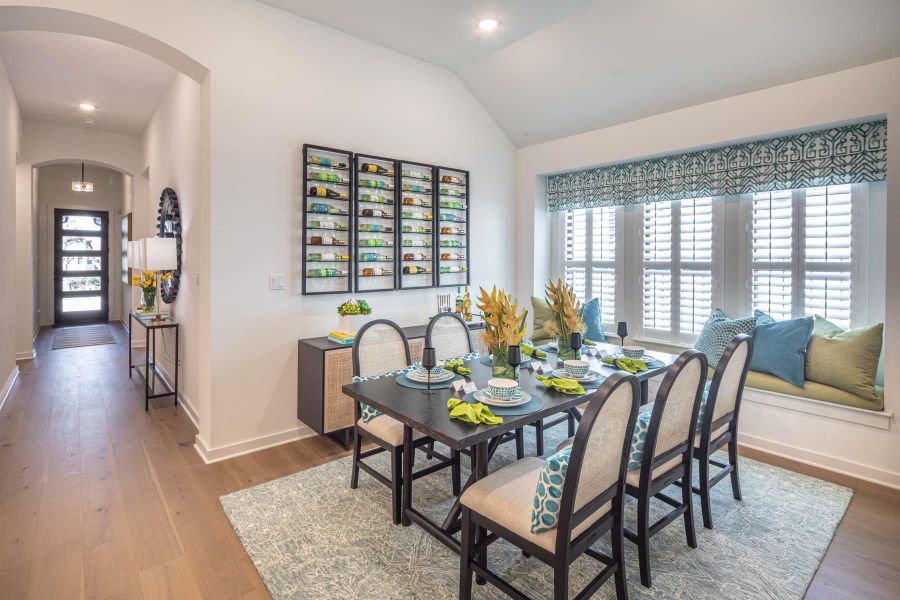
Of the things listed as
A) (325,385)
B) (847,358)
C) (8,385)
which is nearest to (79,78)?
(8,385)

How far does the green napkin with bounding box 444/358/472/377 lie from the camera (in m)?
2.61

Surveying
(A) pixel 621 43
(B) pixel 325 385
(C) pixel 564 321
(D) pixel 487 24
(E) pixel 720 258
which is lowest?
(B) pixel 325 385

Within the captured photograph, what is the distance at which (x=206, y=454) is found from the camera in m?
3.25

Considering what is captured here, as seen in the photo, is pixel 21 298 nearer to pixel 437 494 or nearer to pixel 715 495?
pixel 437 494

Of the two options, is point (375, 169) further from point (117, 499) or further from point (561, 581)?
point (561, 581)

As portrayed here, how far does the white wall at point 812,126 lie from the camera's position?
2938mm

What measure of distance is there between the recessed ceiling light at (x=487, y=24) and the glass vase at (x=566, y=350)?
7.99 feet

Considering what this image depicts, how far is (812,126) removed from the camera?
129 inches

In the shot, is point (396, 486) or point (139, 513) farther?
point (139, 513)

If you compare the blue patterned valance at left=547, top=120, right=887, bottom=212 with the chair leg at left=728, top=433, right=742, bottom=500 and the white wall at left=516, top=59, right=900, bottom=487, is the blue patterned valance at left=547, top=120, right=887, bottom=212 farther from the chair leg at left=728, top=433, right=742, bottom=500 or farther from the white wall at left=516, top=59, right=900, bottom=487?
the chair leg at left=728, top=433, right=742, bottom=500

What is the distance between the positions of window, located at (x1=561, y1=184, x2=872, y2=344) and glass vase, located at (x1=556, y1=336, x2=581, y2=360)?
1.87 m

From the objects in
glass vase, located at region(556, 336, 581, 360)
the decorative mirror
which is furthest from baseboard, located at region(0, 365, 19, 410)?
glass vase, located at region(556, 336, 581, 360)

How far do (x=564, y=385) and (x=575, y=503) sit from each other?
2.53 ft

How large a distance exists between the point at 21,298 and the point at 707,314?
329 inches
